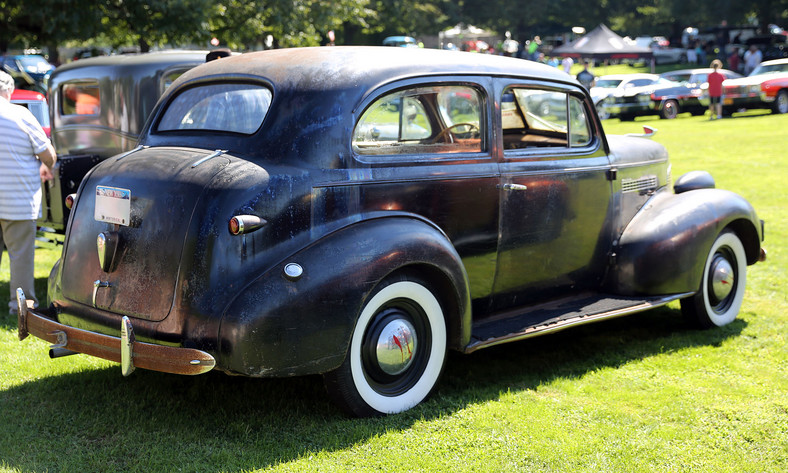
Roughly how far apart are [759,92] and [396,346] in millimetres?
22851

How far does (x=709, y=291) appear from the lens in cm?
571

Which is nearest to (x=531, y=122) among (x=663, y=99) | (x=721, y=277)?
(x=721, y=277)

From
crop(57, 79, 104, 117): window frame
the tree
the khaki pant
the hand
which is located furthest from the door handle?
the tree

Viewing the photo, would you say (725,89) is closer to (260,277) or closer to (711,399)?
(711,399)

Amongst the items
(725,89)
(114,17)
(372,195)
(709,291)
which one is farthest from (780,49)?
(372,195)

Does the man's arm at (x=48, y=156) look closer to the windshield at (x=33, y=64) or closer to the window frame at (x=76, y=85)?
the window frame at (x=76, y=85)

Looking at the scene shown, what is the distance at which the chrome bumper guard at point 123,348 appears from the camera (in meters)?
3.50

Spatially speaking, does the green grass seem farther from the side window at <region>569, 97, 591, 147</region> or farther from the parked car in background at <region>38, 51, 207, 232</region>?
the parked car in background at <region>38, 51, 207, 232</region>

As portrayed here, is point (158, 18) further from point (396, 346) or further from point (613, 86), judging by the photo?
point (613, 86)

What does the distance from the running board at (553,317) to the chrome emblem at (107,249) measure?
6.07 ft

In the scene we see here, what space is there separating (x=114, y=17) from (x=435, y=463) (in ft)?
50.3

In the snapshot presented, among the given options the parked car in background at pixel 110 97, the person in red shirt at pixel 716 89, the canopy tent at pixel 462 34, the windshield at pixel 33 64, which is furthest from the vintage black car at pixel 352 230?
the canopy tent at pixel 462 34

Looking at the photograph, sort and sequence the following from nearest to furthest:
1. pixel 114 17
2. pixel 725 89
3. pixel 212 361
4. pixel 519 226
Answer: pixel 212 361
pixel 519 226
pixel 114 17
pixel 725 89

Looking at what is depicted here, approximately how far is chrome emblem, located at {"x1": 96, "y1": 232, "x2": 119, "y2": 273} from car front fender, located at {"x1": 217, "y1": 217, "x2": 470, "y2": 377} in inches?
29.8
